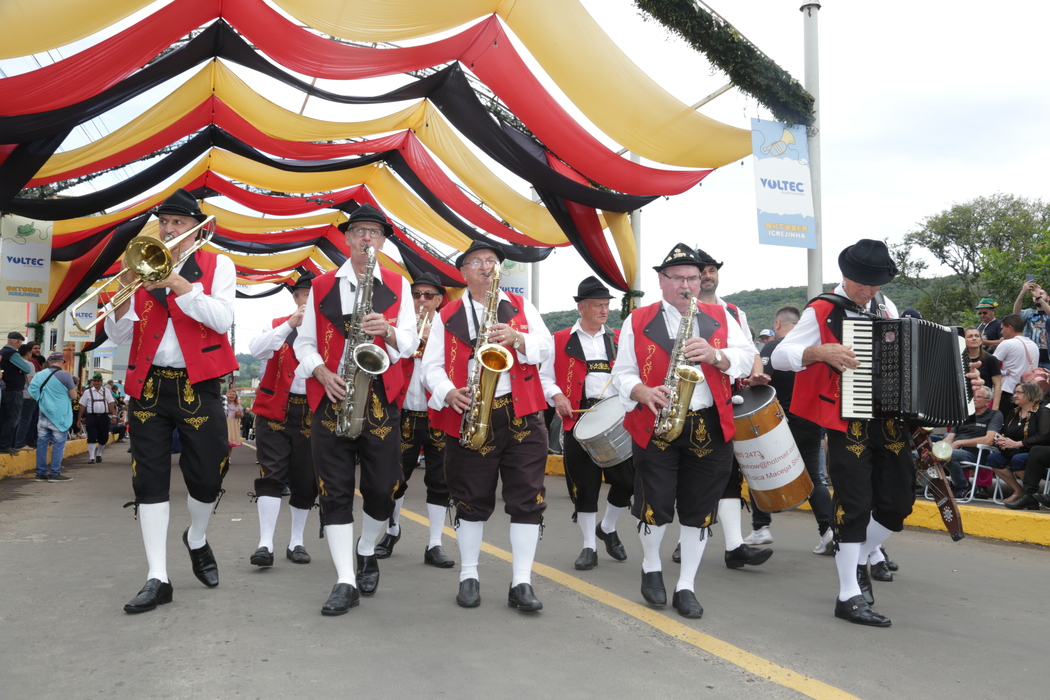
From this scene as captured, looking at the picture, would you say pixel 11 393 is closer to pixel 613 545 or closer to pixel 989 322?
pixel 613 545

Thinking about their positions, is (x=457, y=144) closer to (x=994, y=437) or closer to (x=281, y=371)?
(x=281, y=371)

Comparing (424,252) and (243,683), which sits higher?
(424,252)

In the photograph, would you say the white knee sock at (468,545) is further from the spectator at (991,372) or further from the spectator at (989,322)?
the spectator at (989,322)

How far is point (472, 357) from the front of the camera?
15.2 feet

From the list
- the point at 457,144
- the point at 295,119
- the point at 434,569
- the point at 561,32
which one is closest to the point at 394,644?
the point at 434,569

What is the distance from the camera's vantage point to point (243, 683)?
3.10 metres

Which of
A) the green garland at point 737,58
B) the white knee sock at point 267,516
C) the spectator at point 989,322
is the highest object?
the green garland at point 737,58

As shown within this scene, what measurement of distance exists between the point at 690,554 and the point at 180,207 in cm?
342

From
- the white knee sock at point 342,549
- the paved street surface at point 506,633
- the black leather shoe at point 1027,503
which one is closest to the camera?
the paved street surface at point 506,633

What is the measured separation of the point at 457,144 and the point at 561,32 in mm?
4189

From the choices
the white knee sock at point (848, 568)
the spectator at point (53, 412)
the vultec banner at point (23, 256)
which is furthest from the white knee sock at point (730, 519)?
the vultec banner at point (23, 256)

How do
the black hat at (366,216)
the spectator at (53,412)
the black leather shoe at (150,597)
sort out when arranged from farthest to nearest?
the spectator at (53,412)
the black hat at (366,216)
the black leather shoe at (150,597)

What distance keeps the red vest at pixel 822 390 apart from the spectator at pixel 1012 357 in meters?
6.18

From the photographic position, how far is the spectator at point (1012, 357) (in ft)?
31.1
